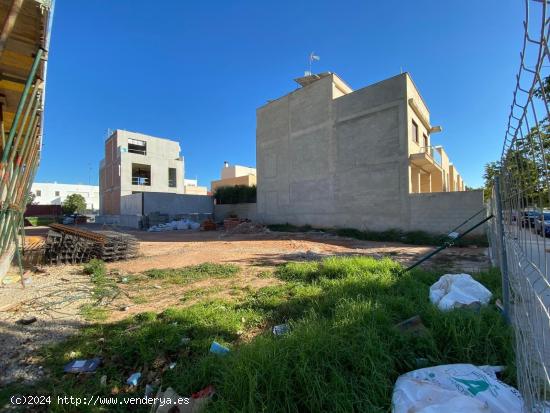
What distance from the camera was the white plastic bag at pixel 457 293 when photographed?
10.9 feet

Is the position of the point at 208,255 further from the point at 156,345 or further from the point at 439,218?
the point at 439,218

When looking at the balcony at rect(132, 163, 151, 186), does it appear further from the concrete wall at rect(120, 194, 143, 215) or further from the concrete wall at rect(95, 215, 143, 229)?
the concrete wall at rect(95, 215, 143, 229)

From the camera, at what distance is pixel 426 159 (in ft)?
46.6

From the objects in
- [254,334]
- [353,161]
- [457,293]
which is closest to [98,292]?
[254,334]

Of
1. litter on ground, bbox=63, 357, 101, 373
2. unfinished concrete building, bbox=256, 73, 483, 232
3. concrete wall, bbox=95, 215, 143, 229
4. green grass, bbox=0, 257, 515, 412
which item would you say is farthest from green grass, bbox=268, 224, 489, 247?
concrete wall, bbox=95, 215, 143, 229

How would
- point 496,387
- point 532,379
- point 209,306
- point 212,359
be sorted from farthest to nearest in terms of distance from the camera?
point 209,306 < point 212,359 < point 496,387 < point 532,379

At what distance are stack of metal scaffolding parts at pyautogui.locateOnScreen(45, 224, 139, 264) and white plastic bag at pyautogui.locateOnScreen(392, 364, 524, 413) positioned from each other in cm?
858

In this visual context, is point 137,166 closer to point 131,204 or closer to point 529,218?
point 131,204

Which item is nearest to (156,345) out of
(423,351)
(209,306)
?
(209,306)

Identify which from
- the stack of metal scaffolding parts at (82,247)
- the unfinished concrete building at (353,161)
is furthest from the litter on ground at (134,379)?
the unfinished concrete building at (353,161)

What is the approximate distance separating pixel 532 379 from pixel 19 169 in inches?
219

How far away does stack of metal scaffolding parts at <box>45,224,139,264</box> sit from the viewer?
7.60 meters

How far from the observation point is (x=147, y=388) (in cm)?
238

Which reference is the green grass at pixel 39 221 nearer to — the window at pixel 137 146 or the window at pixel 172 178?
the window at pixel 137 146
